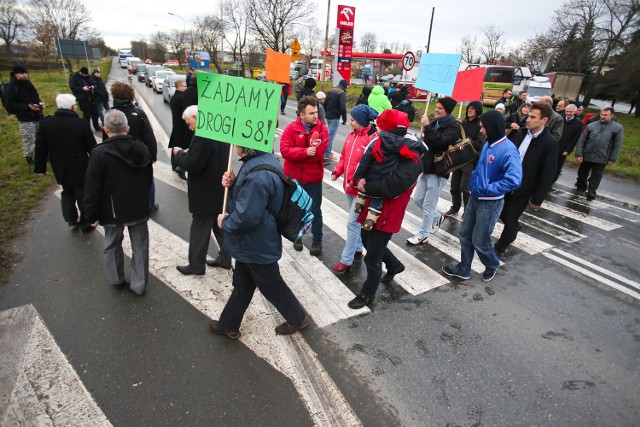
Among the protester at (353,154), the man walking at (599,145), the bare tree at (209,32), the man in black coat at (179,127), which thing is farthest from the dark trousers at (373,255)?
the bare tree at (209,32)

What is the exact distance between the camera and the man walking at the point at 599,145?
714cm

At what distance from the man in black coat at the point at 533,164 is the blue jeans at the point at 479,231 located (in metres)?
0.77

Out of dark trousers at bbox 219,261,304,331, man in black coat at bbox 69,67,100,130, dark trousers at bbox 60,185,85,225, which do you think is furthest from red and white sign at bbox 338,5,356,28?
dark trousers at bbox 219,261,304,331

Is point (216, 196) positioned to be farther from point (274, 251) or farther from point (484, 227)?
point (484, 227)

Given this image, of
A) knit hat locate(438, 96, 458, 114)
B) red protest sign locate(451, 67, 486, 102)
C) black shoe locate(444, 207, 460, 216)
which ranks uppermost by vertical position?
red protest sign locate(451, 67, 486, 102)

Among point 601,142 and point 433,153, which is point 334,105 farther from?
point 601,142

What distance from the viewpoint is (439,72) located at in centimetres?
524

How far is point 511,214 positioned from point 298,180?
2847mm

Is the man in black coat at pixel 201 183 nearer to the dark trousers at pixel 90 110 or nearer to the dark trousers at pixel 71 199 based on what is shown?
the dark trousers at pixel 71 199

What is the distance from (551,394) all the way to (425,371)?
954mm

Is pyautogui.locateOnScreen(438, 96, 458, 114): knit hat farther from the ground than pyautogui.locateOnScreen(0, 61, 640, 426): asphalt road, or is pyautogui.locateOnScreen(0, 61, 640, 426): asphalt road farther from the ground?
pyautogui.locateOnScreen(438, 96, 458, 114): knit hat

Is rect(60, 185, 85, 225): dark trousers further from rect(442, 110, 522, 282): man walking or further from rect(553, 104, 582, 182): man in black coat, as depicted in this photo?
rect(553, 104, 582, 182): man in black coat

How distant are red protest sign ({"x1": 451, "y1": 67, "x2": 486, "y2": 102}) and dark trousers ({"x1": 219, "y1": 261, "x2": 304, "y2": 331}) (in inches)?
162

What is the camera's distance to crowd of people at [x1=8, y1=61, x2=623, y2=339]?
2.91 metres
